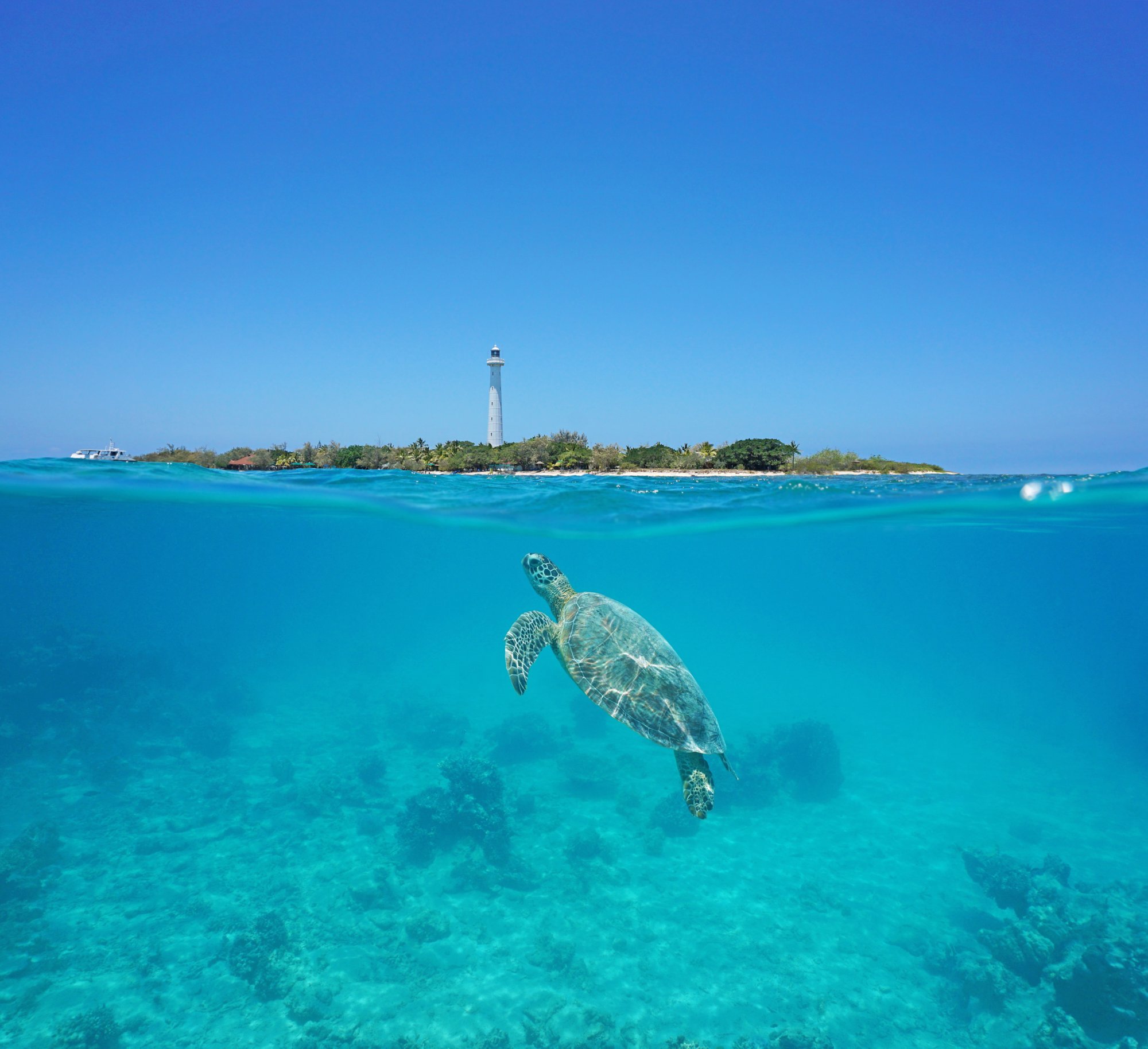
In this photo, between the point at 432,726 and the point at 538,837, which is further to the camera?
the point at 432,726

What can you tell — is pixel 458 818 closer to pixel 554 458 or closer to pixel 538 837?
pixel 538 837

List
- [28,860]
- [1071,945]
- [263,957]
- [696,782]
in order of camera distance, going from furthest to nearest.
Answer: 1. [28,860]
2. [1071,945]
3. [263,957]
4. [696,782]

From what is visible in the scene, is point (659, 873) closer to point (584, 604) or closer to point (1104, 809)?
point (584, 604)

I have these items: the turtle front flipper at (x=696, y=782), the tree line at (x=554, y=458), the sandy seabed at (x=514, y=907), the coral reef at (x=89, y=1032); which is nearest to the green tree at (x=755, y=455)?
the tree line at (x=554, y=458)

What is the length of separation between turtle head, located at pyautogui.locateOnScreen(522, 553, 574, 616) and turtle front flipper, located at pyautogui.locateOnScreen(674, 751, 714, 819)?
7.47ft

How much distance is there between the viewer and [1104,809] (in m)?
14.4

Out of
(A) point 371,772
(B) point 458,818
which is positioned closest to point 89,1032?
(B) point 458,818

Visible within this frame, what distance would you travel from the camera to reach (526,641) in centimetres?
586

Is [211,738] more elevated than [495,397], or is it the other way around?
[495,397]

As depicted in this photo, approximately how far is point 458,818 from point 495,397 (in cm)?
4824

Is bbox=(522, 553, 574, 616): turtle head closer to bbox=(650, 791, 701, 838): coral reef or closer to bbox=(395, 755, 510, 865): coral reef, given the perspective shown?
bbox=(395, 755, 510, 865): coral reef

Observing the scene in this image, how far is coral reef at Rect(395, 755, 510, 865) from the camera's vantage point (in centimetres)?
1002

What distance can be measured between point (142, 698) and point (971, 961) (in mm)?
20028

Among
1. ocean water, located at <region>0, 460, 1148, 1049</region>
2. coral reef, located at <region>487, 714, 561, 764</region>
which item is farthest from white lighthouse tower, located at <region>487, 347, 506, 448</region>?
coral reef, located at <region>487, 714, 561, 764</region>
